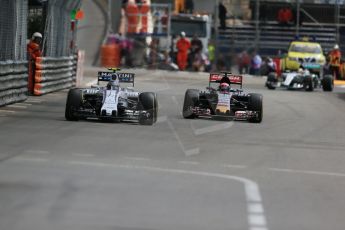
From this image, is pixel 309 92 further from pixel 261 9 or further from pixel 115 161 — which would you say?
pixel 115 161

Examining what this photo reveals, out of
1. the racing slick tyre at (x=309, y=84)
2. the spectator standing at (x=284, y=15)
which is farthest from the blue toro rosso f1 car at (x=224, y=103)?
the spectator standing at (x=284, y=15)

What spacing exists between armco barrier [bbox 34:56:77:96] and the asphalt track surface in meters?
5.50

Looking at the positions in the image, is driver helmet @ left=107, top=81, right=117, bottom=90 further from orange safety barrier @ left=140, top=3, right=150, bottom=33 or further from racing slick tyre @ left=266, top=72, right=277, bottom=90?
orange safety barrier @ left=140, top=3, right=150, bottom=33

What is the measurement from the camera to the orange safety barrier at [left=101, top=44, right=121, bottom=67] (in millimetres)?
49838

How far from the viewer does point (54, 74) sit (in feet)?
90.3

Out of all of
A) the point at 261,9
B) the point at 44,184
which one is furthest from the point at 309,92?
the point at 44,184

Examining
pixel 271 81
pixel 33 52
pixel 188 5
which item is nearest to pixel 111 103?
pixel 33 52

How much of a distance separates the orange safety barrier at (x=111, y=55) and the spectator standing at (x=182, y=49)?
3.27 metres

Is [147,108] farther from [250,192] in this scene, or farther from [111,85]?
[250,192]

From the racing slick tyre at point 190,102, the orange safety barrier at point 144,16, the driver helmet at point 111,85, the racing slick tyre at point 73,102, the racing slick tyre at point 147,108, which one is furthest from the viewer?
the orange safety barrier at point 144,16

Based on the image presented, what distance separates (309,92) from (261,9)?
18.0 meters

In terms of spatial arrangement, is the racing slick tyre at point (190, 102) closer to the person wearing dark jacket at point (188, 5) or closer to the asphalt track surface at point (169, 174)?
the asphalt track surface at point (169, 174)

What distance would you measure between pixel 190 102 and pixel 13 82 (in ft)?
14.8

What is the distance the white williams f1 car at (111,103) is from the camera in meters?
17.2
